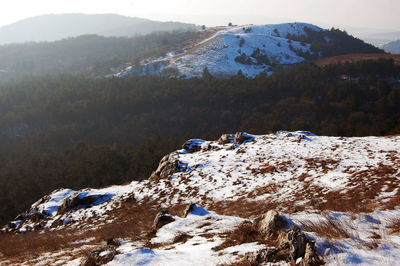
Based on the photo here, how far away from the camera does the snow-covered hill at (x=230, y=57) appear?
10838 cm

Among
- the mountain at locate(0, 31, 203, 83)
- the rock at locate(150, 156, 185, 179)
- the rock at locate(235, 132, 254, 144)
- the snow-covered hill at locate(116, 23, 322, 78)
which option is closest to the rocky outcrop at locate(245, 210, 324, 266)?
the rock at locate(150, 156, 185, 179)

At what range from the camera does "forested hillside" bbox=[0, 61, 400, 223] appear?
6122 cm

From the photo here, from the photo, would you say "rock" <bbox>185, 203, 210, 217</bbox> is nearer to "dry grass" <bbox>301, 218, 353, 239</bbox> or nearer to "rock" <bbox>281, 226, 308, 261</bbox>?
"dry grass" <bbox>301, 218, 353, 239</bbox>

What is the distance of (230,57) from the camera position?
114750 millimetres

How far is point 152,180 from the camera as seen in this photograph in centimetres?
2180

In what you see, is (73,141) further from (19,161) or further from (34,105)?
(34,105)

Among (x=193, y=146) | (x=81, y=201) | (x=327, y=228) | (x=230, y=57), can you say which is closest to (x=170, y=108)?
(x=230, y=57)

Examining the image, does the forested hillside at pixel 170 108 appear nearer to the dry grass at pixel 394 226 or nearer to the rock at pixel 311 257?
the dry grass at pixel 394 226

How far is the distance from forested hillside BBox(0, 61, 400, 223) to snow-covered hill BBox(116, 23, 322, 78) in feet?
63.0

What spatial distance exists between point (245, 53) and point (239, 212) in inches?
4597

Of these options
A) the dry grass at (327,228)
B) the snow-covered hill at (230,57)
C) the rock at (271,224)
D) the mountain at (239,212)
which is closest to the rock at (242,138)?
the mountain at (239,212)

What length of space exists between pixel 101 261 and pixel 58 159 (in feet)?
173

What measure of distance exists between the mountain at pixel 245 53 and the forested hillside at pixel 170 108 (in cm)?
2064

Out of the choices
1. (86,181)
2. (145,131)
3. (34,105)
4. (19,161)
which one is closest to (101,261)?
(86,181)
